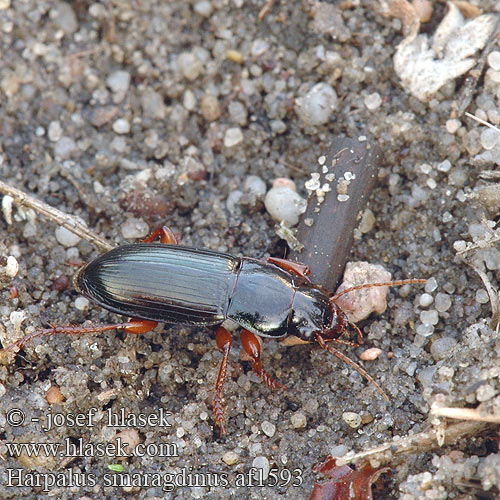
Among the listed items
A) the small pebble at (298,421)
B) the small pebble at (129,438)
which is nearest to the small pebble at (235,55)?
the small pebble at (298,421)

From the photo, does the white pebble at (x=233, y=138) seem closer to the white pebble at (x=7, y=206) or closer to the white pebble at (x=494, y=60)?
the white pebble at (x=7, y=206)

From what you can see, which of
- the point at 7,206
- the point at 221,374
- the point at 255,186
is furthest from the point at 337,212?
the point at 7,206

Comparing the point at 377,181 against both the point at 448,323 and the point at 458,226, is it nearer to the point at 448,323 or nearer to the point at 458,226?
the point at 458,226

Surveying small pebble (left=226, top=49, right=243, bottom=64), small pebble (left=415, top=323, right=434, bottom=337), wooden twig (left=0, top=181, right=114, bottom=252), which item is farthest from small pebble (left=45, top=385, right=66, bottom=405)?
small pebble (left=226, top=49, right=243, bottom=64)

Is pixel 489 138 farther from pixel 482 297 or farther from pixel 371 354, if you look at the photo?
pixel 371 354

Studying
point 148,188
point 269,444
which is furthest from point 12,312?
point 269,444

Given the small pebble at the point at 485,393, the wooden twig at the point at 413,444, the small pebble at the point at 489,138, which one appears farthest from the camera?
the small pebble at the point at 489,138
